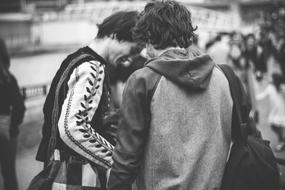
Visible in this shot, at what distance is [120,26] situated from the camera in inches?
91.0

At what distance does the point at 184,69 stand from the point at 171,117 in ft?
0.76

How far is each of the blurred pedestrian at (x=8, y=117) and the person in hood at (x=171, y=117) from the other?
2.30 m

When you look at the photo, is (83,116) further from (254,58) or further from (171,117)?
(254,58)

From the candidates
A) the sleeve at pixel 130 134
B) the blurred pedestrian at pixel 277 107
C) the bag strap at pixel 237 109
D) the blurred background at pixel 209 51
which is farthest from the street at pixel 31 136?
the sleeve at pixel 130 134

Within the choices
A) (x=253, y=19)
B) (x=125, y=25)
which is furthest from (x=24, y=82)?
(x=253, y=19)

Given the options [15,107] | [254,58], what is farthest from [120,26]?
[254,58]

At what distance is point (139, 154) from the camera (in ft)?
6.25

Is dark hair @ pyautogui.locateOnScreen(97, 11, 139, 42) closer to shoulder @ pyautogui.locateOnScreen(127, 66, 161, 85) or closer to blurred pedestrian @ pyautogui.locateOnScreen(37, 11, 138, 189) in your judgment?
blurred pedestrian @ pyautogui.locateOnScreen(37, 11, 138, 189)

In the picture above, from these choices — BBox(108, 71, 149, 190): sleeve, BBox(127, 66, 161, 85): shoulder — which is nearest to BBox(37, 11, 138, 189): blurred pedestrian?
BBox(108, 71, 149, 190): sleeve

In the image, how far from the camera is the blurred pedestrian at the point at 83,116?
2.05 m

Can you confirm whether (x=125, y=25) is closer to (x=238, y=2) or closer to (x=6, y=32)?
(x=238, y=2)

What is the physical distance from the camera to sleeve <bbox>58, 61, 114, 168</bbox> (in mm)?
2037

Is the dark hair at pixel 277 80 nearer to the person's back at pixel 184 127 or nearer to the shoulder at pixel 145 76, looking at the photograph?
the person's back at pixel 184 127

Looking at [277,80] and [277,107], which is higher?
[277,80]
